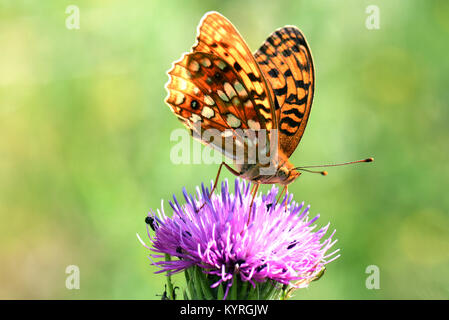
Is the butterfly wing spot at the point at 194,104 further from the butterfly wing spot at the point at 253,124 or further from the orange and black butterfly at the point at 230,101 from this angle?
the butterfly wing spot at the point at 253,124

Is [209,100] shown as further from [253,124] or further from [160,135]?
[160,135]

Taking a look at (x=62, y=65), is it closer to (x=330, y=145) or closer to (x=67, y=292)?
(x=67, y=292)

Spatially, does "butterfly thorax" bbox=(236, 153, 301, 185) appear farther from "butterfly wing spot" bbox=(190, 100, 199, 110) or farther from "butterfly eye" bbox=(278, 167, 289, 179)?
Result: "butterfly wing spot" bbox=(190, 100, 199, 110)

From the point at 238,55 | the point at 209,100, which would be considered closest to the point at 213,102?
the point at 209,100

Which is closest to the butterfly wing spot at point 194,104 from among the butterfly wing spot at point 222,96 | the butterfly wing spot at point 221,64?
the butterfly wing spot at point 222,96

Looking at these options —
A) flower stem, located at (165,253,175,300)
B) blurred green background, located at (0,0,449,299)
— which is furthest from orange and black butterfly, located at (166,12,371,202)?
blurred green background, located at (0,0,449,299)

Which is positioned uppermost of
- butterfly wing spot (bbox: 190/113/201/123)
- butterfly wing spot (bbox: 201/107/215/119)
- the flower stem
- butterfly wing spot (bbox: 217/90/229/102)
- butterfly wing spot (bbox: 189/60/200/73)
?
butterfly wing spot (bbox: 189/60/200/73)
